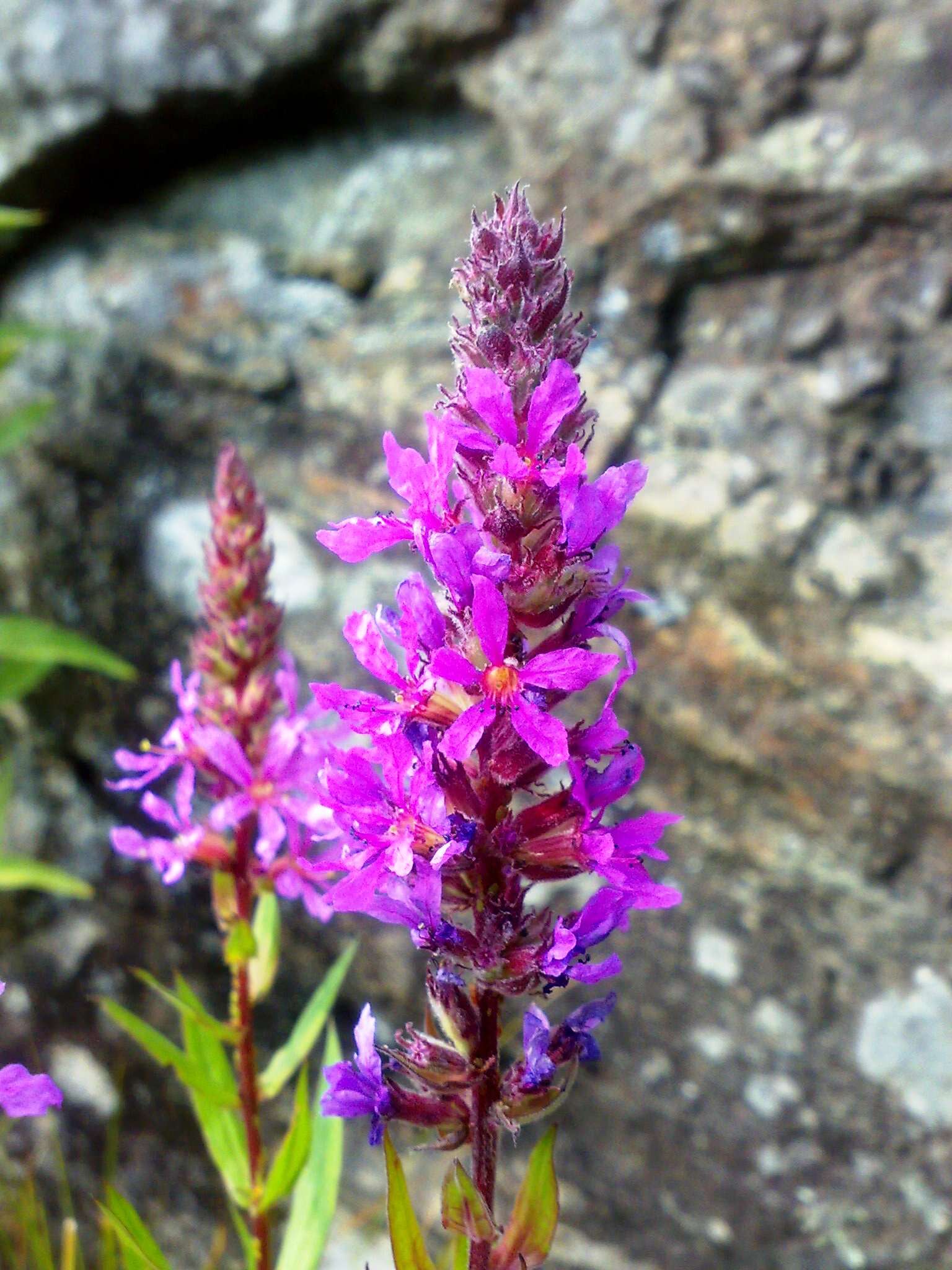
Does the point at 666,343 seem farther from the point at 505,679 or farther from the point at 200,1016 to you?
the point at 200,1016

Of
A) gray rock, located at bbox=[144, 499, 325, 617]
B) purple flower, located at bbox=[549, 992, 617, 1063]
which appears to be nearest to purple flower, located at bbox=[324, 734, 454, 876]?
purple flower, located at bbox=[549, 992, 617, 1063]

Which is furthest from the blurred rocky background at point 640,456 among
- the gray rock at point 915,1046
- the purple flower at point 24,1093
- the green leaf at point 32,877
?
the purple flower at point 24,1093

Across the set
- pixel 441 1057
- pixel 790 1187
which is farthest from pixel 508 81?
pixel 790 1187

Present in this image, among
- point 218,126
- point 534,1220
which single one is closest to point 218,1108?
point 534,1220

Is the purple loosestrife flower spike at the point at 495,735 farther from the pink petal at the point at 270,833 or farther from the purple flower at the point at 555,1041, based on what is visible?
the pink petal at the point at 270,833

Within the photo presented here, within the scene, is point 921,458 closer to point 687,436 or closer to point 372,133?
point 687,436
